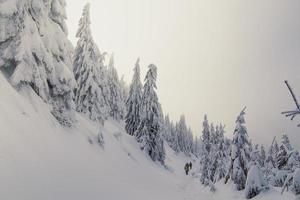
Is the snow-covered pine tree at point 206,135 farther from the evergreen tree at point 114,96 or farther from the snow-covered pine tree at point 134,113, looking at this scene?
the evergreen tree at point 114,96

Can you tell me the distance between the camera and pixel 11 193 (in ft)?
31.6

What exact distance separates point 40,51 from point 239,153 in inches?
720

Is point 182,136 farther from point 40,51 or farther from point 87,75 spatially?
point 40,51

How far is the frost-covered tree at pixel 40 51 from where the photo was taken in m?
16.5

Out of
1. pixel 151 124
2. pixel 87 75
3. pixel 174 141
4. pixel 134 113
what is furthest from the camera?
pixel 174 141

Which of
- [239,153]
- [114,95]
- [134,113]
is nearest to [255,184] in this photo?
[239,153]

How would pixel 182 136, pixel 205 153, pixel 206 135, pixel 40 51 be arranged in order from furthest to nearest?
pixel 182 136 < pixel 206 135 < pixel 205 153 < pixel 40 51

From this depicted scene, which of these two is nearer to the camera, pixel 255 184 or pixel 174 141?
pixel 255 184

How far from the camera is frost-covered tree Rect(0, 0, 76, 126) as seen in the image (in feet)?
54.0

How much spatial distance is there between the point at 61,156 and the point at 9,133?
11.5ft

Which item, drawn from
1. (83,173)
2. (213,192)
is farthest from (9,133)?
(213,192)

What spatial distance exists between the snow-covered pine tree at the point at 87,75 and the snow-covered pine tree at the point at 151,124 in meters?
7.69

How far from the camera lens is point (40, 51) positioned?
58.9 feet

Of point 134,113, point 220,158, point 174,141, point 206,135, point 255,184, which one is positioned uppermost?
point 174,141
